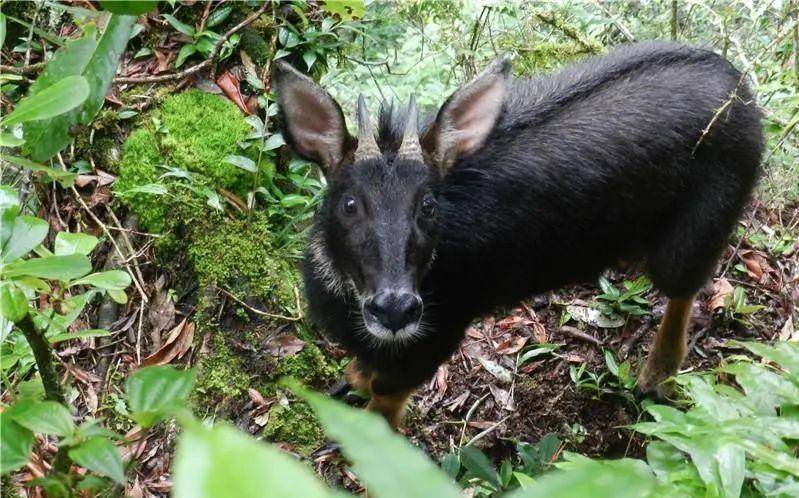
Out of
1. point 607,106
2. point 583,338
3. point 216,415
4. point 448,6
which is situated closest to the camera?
point 216,415

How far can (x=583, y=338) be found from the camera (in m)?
6.55

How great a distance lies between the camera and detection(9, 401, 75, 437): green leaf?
1806 mm

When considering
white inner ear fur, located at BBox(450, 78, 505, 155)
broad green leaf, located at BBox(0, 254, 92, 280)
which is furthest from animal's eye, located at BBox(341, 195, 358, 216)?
broad green leaf, located at BBox(0, 254, 92, 280)

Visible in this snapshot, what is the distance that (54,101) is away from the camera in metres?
1.77

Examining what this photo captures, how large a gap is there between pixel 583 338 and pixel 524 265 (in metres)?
1.53

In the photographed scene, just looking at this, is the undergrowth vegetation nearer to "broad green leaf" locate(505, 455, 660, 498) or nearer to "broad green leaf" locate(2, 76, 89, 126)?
"broad green leaf" locate(2, 76, 89, 126)

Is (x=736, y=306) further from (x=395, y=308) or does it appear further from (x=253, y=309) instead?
(x=253, y=309)

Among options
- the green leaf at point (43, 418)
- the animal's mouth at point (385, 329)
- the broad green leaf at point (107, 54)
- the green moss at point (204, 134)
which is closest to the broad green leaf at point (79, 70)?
the broad green leaf at point (107, 54)

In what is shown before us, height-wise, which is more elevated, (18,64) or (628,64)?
(628,64)

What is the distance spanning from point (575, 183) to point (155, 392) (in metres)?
3.83

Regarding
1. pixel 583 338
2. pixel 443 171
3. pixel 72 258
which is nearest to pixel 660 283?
pixel 583 338

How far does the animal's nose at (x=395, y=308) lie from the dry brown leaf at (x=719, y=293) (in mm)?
3736

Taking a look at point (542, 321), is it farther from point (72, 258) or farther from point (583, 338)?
point (72, 258)

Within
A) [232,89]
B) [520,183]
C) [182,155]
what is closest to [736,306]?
[520,183]
